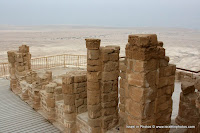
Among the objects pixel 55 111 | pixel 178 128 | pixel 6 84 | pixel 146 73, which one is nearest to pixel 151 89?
pixel 146 73

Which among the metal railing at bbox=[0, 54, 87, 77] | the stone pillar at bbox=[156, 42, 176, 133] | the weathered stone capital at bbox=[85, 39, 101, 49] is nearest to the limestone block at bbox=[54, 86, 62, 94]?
the weathered stone capital at bbox=[85, 39, 101, 49]

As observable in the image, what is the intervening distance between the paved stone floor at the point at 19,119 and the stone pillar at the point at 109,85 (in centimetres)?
289

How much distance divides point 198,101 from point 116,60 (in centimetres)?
304

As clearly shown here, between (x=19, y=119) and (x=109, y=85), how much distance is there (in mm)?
5402

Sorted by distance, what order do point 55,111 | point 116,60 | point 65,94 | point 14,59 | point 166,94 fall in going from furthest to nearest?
1. point 14,59
2. point 55,111
3. point 65,94
4. point 116,60
5. point 166,94

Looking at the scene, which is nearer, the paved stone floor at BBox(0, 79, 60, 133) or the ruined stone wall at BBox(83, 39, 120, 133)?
the ruined stone wall at BBox(83, 39, 120, 133)

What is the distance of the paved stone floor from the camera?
8.79 m

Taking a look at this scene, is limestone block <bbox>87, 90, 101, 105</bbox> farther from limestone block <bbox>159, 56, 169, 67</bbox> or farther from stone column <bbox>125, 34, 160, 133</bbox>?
limestone block <bbox>159, 56, 169, 67</bbox>

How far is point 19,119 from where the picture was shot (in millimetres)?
9633

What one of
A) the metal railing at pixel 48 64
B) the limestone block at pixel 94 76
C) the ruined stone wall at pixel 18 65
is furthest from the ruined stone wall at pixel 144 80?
the metal railing at pixel 48 64

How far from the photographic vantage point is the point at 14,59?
13.4m

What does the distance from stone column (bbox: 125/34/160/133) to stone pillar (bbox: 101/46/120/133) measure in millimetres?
1510

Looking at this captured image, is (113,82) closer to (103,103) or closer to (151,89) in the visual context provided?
(103,103)

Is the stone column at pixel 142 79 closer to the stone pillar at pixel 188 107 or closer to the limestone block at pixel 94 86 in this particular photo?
the limestone block at pixel 94 86
